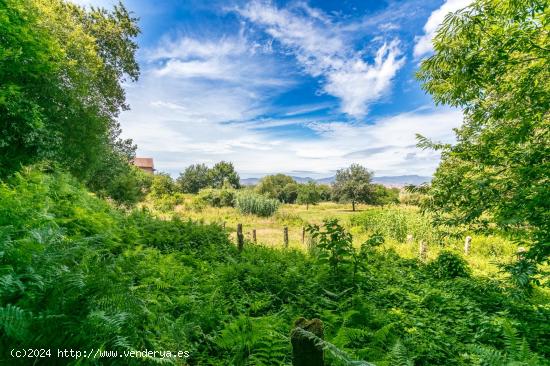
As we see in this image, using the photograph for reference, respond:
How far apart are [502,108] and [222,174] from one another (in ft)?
189

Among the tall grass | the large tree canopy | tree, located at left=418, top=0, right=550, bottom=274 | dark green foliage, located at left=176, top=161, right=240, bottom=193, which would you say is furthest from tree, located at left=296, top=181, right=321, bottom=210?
tree, located at left=418, top=0, right=550, bottom=274

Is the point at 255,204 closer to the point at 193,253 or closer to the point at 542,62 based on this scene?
the point at 193,253

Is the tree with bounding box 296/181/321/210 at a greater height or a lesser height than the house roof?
lesser

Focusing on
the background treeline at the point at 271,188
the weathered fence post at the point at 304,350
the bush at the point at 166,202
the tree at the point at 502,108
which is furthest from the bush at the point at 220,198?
the weathered fence post at the point at 304,350

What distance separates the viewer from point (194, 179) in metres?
57.8

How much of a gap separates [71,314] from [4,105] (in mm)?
Result: 7989

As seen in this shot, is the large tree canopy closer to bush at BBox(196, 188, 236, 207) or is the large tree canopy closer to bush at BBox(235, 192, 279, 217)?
bush at BBox(235, 192, 279, 217)

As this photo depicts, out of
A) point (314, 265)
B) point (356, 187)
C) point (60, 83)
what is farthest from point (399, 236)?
point (356, 187)

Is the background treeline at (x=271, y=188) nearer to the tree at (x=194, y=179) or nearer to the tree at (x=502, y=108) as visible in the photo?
the tree at (x=194, y=179)

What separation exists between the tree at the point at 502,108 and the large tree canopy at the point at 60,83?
9305mm

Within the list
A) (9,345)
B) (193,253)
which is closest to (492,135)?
(9,345)

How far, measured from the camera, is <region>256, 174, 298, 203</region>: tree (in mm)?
55688

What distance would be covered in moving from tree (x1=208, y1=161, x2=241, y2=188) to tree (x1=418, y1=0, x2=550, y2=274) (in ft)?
176

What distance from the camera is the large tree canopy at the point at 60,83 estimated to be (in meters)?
7.18
